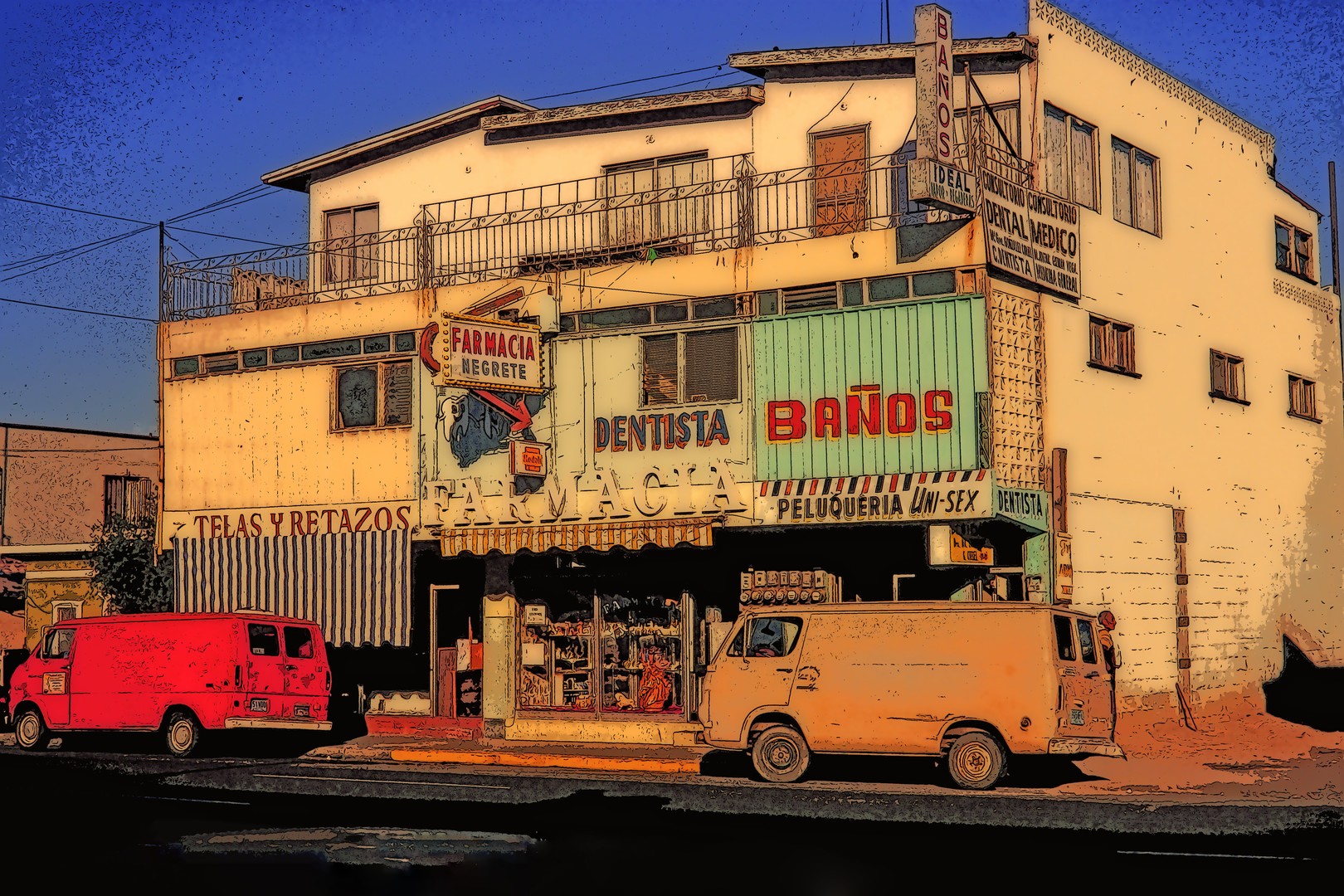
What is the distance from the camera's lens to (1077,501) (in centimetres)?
2583

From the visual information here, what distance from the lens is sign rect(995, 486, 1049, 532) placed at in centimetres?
2370

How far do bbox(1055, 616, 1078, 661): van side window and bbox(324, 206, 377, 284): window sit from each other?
16479 mm

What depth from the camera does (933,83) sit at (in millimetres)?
23625

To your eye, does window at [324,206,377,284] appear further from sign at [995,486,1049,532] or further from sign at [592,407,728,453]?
sign at [995,486,1049,532]

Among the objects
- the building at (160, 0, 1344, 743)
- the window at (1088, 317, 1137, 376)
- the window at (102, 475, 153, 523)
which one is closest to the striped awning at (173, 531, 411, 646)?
the building at (160, 0, 1344, 743)

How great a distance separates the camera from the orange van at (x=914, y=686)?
63.5 ft

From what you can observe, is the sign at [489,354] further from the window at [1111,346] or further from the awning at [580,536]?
the window at [1111,346]

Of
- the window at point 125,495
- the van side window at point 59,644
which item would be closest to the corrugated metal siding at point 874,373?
the van side window at point 59,644

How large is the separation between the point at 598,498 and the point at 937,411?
239 inches

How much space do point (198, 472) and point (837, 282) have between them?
45.6ft

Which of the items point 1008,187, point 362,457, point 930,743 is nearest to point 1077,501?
point 1008,187

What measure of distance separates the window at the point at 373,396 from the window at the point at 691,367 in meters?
5.11

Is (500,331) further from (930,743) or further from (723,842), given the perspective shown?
(723,842)

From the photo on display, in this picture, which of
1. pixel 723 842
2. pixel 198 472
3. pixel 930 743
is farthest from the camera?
pixel 198 472
